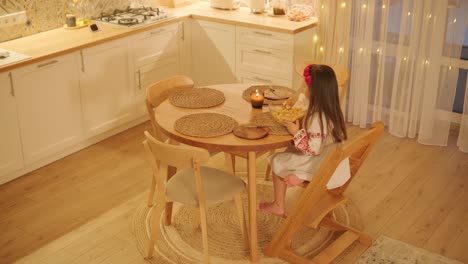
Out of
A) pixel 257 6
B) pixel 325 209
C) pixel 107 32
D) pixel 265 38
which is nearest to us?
pixel 325 209

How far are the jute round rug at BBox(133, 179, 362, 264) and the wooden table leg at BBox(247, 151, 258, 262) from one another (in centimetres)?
7

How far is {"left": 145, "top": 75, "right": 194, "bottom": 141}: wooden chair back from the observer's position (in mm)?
3688

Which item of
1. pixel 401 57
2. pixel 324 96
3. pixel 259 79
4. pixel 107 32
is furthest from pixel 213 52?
pixel 324 96

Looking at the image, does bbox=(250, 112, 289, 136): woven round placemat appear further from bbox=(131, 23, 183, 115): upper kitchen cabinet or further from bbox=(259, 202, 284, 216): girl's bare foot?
bbox=(131, 23, 183, 115): upper kitchen cabinet

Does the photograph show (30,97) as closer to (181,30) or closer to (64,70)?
(64,70)

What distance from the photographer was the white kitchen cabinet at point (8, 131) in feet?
13.4

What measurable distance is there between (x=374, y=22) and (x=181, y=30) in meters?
1.62

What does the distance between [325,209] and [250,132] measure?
0.56 metres

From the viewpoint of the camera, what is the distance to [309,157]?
3.34 metres

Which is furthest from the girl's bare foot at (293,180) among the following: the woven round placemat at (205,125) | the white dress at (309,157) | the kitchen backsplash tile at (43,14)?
A: the kitchen backsplash tile at (43,14)

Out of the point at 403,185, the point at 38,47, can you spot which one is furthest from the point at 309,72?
the point at 38,47

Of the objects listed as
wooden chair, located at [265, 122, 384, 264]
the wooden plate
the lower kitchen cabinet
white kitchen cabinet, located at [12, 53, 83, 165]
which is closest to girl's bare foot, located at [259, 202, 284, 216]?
wooden chair, located at [265, 122, 384, 264]

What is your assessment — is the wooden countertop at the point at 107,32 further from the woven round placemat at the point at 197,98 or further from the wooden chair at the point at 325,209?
the wooden chair at the point at 325,209

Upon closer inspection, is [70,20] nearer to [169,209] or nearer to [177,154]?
[169,209]
